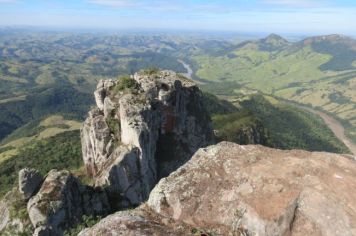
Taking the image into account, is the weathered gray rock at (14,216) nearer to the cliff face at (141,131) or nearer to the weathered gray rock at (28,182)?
the weathered gray rock at (28,182)

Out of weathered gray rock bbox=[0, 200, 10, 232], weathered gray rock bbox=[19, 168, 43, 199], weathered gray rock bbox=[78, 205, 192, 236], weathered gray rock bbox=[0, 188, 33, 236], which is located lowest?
weathered gray rock bbox=[0, 200, 10, 232]

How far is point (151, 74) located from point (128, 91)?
10.3 meters

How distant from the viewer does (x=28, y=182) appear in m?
66.8

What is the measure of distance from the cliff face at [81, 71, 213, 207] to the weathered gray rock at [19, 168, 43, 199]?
1047 centimetres

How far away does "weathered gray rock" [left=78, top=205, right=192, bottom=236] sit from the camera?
28.0 m

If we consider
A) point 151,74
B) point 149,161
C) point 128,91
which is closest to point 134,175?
point 149,161

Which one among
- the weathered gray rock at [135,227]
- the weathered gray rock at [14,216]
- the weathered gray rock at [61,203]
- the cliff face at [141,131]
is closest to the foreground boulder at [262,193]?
the weathered gray rock at [135,227]

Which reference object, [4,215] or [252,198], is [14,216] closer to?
[4,215]

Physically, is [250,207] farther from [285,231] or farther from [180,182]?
[180,182]

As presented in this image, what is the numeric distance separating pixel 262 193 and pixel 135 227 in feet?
34.5

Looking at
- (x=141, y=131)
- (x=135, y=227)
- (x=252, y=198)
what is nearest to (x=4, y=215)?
(x=141, y=131)

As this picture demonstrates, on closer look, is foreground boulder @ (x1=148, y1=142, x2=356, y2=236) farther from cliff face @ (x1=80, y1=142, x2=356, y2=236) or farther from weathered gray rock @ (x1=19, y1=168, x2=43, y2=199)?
weathered gray rock @ (x1=19, y1=168, x2=43, y2=199)

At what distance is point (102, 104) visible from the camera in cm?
8794

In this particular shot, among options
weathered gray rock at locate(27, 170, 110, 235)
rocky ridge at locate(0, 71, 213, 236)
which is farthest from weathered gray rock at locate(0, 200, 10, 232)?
weathered gray rock at locate(27, 170, 110, 235)
